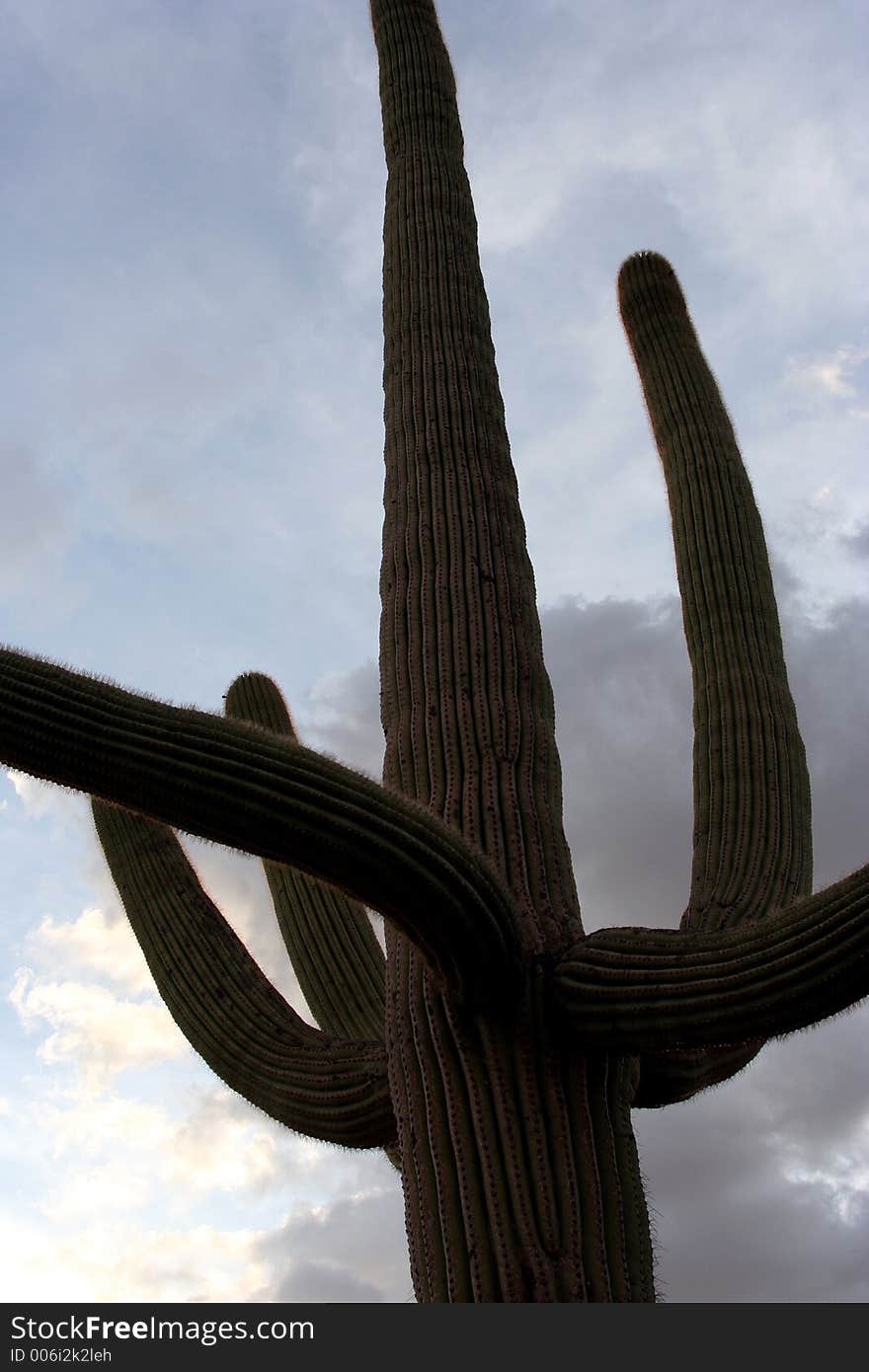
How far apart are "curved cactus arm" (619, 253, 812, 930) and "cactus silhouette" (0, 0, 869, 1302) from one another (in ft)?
0.04

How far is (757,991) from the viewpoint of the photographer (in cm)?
308

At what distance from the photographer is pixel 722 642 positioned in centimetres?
501

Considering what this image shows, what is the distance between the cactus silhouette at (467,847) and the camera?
3.04m

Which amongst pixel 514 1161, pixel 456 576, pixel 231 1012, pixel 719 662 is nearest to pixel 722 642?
pixel 719 662

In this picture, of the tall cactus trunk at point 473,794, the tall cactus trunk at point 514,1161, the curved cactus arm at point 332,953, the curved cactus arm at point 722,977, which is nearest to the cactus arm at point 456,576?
the tall cactus trunk at point 473,794

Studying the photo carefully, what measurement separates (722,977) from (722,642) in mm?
2065

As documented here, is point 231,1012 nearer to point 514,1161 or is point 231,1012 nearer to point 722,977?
point 514,1161

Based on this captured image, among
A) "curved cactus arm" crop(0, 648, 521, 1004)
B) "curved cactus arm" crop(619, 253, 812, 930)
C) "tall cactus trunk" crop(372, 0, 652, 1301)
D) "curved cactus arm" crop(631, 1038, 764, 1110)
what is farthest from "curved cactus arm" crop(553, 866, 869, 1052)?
"curved cactus arm" crop(619, 253, 812, 930)

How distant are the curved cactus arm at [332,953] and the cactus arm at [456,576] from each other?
3.27 ft

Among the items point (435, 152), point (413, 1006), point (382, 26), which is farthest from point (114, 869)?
point (382, 26)

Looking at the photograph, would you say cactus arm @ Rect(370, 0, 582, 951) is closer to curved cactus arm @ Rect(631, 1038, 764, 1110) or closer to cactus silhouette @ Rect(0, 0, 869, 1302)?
cactus silhouette @ Rect(0, 0, 869, 1302)

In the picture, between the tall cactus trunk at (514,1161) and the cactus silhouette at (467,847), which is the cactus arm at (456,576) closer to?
the cactus silhouette at (467,847)

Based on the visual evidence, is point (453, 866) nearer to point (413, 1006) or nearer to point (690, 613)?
point (413, 1006)

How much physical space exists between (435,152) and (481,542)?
85.5 inches
